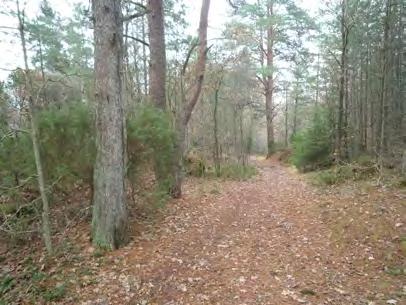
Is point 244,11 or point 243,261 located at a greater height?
point 244,11

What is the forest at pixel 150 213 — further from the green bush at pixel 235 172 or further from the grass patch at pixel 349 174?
the green bush at pixel 235 172

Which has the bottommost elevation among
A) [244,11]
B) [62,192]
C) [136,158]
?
[62,192]

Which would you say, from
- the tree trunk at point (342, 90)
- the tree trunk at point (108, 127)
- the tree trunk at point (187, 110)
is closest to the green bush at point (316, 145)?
the tree trunk at point (342, 90)

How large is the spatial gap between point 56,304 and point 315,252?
3.91 m

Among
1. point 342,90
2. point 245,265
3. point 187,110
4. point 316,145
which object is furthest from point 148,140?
point 316,145

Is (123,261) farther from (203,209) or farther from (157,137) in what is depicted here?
(203,209)

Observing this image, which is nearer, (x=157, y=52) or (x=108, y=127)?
(x=108, y=127)

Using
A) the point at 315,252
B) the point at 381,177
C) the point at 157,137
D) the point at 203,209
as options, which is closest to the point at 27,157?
the point at 157,137

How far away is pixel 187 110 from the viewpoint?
920cm

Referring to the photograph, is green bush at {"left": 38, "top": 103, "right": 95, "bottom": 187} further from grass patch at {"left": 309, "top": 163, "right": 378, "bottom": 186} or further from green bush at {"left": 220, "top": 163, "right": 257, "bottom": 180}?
green bush at {"left": 220, "top": 163, "right": 257, "bottom": 180}

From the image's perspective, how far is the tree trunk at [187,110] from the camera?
324 inches

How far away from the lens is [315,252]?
536 cm

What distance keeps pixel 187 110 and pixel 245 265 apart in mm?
5245

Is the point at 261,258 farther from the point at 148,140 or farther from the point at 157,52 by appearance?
the point at 157,52
